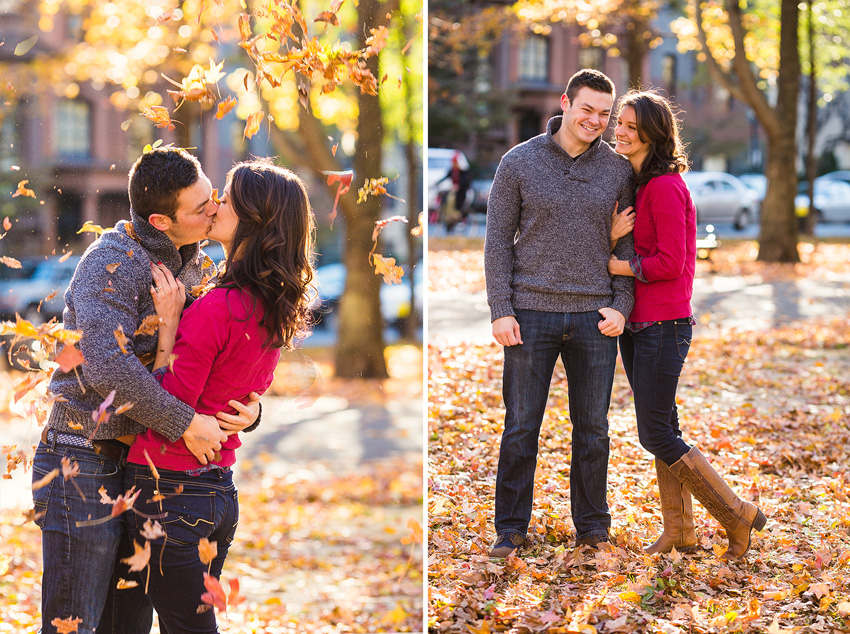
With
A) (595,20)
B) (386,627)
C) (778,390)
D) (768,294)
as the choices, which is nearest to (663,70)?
(595,20)

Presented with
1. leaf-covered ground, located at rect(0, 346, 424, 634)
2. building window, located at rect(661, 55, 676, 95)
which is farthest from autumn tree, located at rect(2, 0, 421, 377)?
building window, located at rect(661, 55, 676, 95)

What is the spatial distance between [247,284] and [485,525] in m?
2.43

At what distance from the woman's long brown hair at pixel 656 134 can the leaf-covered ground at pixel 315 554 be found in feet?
6.27

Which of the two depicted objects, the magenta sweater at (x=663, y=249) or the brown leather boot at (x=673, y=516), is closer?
the magenta sweater at (x=663, y=249)

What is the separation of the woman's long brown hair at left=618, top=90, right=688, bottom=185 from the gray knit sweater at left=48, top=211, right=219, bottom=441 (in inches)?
84.3

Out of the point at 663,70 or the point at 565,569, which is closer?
the point at 565,569

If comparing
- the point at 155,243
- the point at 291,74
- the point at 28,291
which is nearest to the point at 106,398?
the point at 155,243

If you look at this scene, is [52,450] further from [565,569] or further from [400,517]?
[400,517]

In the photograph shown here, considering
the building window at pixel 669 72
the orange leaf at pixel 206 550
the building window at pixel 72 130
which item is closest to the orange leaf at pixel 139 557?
the orange leaf at pixel 206 550

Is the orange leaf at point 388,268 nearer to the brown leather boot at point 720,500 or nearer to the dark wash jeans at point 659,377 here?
the dark wash jeans at point 659,377

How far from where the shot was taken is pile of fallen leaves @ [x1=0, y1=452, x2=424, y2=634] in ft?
18.7

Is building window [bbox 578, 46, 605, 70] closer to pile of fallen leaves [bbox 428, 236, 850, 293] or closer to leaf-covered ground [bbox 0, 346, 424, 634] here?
pile of fallen leaves [bbox 428, 236, 850, 293]

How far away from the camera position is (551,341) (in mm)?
4086

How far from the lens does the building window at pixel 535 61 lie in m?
42.3
